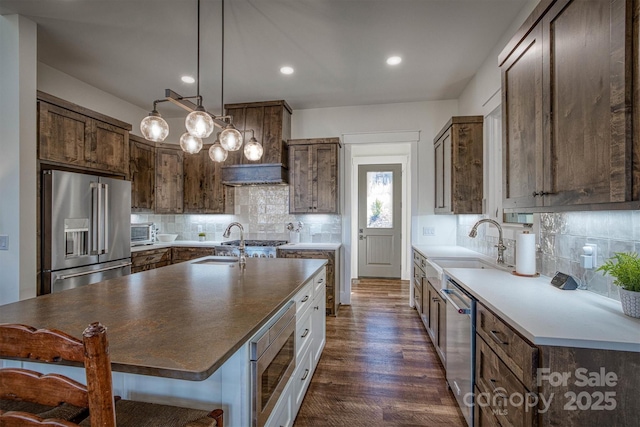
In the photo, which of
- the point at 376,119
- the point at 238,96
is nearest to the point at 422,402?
the point at 376,119

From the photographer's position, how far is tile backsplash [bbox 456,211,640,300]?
1.41 metres

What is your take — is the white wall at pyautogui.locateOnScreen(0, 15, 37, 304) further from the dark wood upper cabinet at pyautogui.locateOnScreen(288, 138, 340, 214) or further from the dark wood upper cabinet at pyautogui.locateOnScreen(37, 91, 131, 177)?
the dark wood upper cabinet at pyautogui.locateOnScreen(288, 138, 340, 214)

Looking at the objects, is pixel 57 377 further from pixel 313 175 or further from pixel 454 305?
pixel 313 175

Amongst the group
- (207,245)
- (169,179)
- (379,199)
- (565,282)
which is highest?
(169,179)

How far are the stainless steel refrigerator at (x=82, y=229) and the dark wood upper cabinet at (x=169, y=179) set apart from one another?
103cm

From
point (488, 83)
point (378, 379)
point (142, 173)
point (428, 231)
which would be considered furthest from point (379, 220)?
point (142, 173)

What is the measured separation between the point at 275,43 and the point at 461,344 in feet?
9.74

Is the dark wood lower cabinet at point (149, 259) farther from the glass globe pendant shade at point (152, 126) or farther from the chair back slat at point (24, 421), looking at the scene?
the chair back slat at point (24, 421)

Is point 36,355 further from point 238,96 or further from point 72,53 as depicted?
point 238,96

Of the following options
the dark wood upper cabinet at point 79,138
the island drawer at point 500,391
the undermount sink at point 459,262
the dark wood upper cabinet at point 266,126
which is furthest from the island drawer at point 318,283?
the dark wood upper cabinet at point 79,138

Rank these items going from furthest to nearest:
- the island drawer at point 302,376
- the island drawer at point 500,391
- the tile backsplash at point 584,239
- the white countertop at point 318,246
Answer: the white countertop at point 318,246
the island drawer at point 302,376
the tile backsplash at point 584,239
the island drawer at point 500,391

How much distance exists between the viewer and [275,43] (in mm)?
2904

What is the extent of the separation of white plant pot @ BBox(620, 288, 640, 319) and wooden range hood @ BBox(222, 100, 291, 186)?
3.60 m

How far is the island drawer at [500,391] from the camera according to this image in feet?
3.81
